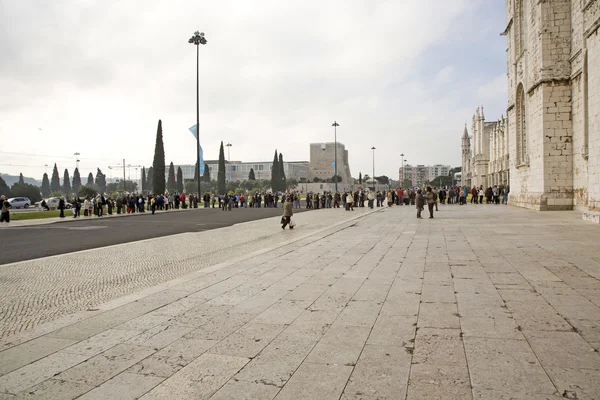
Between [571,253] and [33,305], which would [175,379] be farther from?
[571,253]

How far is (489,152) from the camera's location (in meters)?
76.3

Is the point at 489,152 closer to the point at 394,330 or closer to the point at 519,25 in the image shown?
the point at 519,25

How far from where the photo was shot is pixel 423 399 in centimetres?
285

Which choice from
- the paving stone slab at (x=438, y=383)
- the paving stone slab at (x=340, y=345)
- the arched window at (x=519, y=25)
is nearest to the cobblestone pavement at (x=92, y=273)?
the paving stone slab at (x=340, y=345)

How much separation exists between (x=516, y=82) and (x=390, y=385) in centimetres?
2992

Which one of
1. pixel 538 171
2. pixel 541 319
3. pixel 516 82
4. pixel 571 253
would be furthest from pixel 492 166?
pixel 541 319

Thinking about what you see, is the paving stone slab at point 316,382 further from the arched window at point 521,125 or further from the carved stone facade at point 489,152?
the carved stone facade at point 489,152

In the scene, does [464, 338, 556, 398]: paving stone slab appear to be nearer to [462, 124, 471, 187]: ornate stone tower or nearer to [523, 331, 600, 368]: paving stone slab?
[523, 331, 600, 368]: paving stone slab

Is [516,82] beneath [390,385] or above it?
above

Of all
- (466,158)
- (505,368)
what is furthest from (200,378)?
(466,158)

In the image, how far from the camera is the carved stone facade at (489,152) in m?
61.4

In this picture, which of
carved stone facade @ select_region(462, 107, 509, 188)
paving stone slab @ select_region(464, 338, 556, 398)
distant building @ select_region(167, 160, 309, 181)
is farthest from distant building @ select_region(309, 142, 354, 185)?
paving stone slab @ select_region(464, 338, 556, 398)

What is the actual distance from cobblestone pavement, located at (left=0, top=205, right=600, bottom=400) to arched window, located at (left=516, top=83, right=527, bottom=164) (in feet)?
73.3

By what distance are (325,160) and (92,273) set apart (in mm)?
129288
